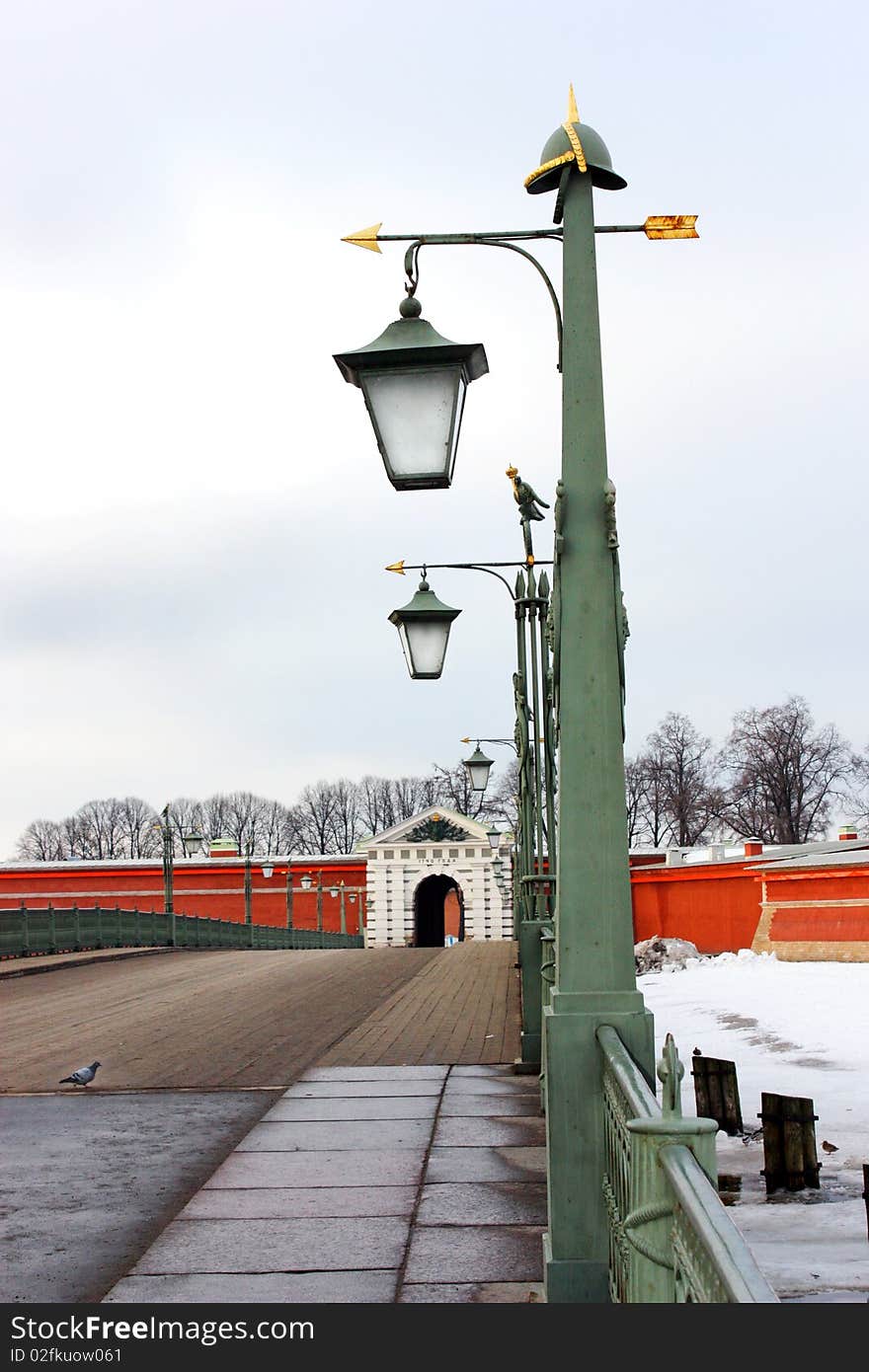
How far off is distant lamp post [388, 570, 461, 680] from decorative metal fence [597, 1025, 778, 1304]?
8.34 meters

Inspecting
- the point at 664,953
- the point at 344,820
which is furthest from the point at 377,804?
the point at 664,953

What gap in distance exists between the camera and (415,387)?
5.12 meters

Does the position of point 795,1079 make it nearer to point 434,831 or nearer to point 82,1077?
point 82,1077

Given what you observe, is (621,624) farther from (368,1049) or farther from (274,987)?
(274,987)

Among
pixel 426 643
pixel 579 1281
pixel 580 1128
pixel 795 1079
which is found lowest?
pixel 795 1079

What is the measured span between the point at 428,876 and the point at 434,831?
2.40 meters

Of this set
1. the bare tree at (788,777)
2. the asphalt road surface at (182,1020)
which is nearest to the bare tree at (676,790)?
the bare tree at (788,777)

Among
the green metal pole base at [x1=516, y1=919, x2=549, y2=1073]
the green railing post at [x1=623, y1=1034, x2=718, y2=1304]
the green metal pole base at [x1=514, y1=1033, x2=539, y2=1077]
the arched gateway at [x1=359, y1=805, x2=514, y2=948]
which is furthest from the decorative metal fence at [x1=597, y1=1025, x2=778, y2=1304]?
the arched gateway at [x1=359, y1=805, x2=514, y2=948]

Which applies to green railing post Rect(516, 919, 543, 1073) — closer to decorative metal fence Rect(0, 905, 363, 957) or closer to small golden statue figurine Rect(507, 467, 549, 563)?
small golden statue figurine Rect(507, 467, 549, 563)

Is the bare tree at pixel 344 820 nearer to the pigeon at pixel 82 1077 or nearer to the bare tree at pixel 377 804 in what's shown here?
the bare tree at pixel 377 804

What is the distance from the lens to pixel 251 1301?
477 centimetres

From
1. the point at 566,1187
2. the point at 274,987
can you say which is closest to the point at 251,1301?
the point at 566,1187

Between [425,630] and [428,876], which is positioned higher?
[425,630]

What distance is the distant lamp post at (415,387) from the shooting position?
5.05 m
